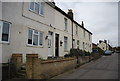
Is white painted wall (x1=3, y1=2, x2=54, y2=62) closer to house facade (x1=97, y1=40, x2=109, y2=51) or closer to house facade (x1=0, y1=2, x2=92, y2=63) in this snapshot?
house facade (x1=0, y1=2, x2=92, y2=63)

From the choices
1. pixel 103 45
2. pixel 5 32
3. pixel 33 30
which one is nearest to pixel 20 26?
pixel 5 32

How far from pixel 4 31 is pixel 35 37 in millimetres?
3681

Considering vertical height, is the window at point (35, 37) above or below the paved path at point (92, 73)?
above

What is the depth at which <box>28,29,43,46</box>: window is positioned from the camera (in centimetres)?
1305

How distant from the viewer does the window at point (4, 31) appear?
10.2 meters

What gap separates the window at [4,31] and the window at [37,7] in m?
3.50

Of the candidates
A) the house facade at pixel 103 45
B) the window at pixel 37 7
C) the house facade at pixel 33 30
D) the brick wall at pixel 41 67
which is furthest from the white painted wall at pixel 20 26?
the house facade at pixel 103 45

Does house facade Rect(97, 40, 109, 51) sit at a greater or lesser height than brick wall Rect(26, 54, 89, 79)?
greater

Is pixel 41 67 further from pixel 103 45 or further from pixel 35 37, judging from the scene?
pixel 103 45

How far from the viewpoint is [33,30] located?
529 inches

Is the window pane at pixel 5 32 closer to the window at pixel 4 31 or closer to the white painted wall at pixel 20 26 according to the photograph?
the window at pixel 4 31

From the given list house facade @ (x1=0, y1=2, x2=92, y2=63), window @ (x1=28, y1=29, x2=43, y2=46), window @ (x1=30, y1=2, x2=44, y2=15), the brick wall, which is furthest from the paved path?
window @ (x1=30, y1=2, x2=44, y2=15)

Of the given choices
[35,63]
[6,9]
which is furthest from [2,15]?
[35,63]

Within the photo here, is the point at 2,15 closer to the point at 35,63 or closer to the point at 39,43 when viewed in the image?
the point at 35,63
